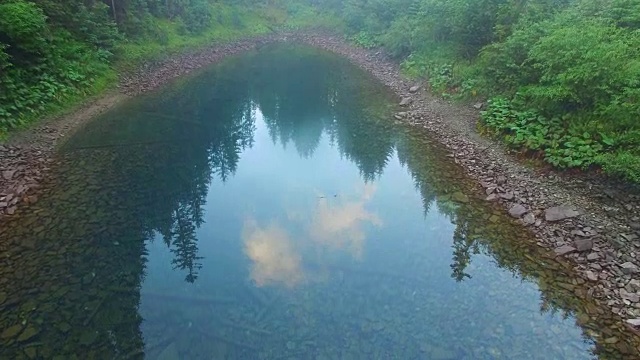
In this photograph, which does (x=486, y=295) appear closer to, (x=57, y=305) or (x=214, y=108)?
(x=57, y=305)

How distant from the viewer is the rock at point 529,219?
14.0 metres

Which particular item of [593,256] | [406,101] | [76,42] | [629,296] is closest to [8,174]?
Answer: [76,42]

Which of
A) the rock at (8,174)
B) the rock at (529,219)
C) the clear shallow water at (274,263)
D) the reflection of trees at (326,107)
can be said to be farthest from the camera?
the reflection of trees at (326,107)

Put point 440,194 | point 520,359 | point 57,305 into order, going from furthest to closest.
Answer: point 440,194 < point 57,305 < point 520,359

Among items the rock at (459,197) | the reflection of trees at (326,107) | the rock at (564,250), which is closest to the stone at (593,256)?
the rock at (564,250)

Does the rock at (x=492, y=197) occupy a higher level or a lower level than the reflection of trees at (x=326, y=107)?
higher

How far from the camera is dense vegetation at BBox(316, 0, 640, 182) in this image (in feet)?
48.4

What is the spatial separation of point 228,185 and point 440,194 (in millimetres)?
9315

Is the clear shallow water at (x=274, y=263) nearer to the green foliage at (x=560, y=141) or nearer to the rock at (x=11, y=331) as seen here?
the rock at (x=11, y=331)

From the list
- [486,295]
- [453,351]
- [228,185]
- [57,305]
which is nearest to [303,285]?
[453,351]

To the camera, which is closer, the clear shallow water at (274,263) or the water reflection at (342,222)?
the clear shallow water at (274,263)

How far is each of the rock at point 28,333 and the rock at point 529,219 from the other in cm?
1468

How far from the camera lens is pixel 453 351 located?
1005 centimetres

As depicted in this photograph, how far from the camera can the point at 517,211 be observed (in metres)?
14.6
